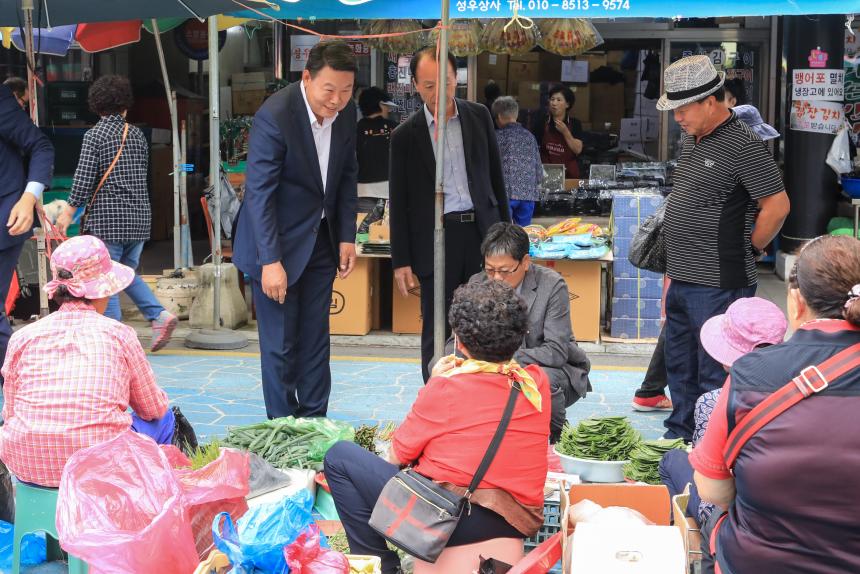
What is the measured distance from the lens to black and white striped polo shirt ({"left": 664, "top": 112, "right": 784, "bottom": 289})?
5.28 m

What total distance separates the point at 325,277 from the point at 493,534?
2.46 m

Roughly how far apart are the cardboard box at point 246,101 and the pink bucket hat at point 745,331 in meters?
9.54

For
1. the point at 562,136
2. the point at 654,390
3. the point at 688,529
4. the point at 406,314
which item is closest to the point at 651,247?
the point at 654,390

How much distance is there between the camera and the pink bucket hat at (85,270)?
418cm

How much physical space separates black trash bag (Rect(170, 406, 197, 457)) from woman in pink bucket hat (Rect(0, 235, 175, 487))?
0.89m

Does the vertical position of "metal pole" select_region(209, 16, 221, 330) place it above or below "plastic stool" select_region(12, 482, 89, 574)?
above

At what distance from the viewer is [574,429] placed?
5.27m

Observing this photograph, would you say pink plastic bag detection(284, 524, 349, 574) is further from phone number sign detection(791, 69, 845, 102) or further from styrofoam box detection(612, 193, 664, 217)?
phone number sign detection(791, 69, 845, 102)

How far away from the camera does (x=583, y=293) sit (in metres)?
8.61

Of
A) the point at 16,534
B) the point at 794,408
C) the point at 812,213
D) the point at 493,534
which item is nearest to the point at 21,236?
the point at 16,534

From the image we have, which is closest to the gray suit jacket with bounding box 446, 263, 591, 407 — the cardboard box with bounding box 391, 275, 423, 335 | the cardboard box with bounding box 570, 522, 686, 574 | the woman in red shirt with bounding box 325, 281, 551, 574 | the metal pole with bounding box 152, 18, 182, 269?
the woman in red shirt with bounding box 325, 281, 551, 574

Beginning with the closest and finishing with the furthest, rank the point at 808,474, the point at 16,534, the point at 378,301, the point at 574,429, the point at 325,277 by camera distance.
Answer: the point at 808,474, the point at 16,534, the point at 574,429, the point at 325,277, the point at 378,301

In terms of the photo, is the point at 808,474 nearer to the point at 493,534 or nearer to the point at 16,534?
the point at 493,534

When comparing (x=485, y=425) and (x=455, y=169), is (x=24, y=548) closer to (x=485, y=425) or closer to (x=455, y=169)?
(x=485, y=425)
